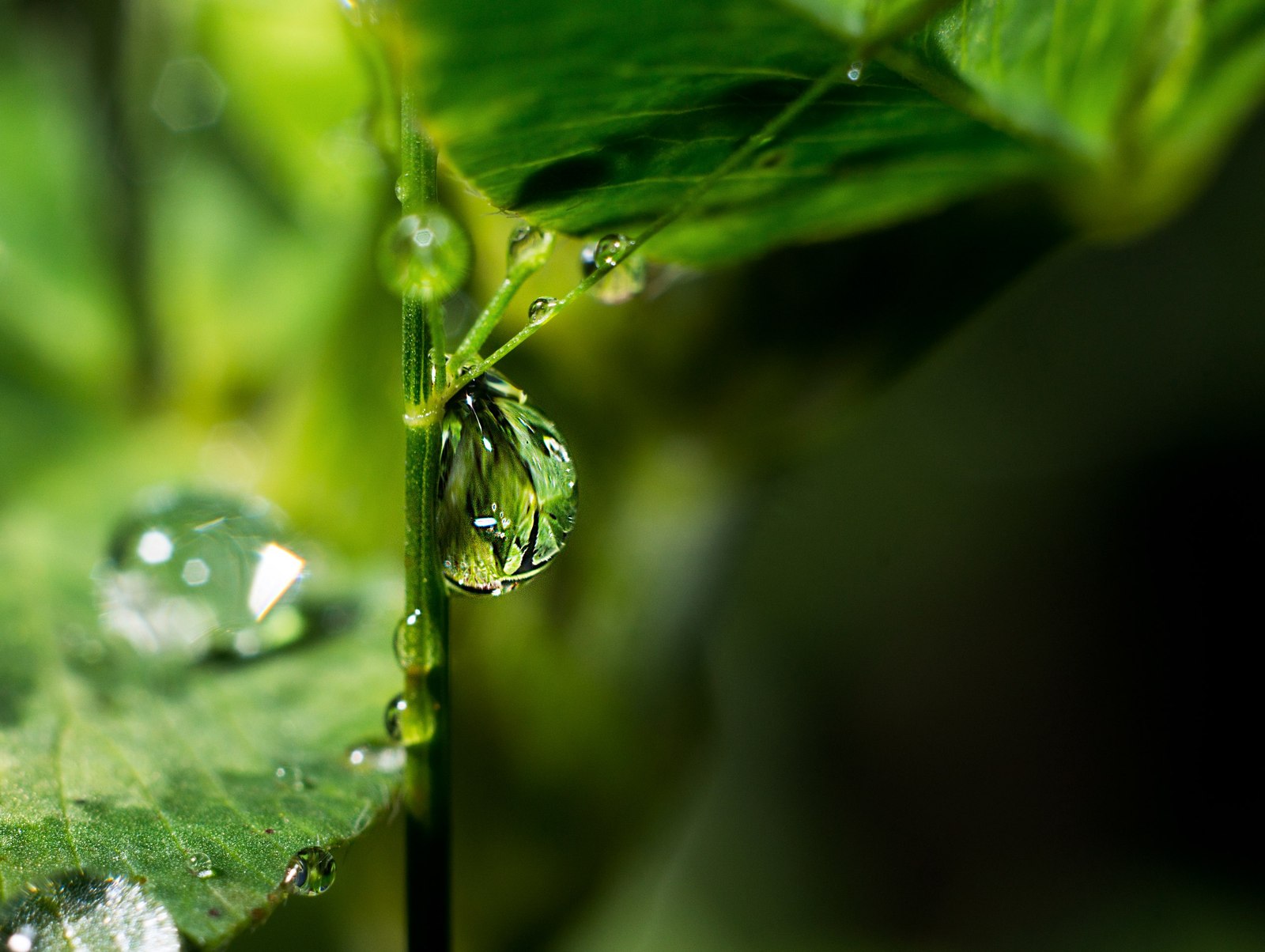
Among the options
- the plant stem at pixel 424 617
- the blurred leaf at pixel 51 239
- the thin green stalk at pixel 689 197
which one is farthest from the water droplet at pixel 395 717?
the blurred leaf at pixel 51 239

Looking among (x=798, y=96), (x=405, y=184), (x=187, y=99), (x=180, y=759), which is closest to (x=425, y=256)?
(x=405, y=184)

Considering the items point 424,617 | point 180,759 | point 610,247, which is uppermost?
point 610,247

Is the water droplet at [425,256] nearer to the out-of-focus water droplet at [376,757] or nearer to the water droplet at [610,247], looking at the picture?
the water droplet at [610,247]

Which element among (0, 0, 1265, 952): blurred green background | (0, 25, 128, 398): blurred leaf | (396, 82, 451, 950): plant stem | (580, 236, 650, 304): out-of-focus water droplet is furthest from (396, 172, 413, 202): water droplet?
(0, 25, 128, 398): blurred leaf

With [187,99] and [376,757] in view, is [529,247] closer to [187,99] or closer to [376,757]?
[376,757]

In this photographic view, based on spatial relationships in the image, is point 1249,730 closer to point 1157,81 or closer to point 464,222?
point 1157,81

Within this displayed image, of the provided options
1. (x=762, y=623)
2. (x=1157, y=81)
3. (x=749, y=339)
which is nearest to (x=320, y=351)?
(x=749, y=339)
